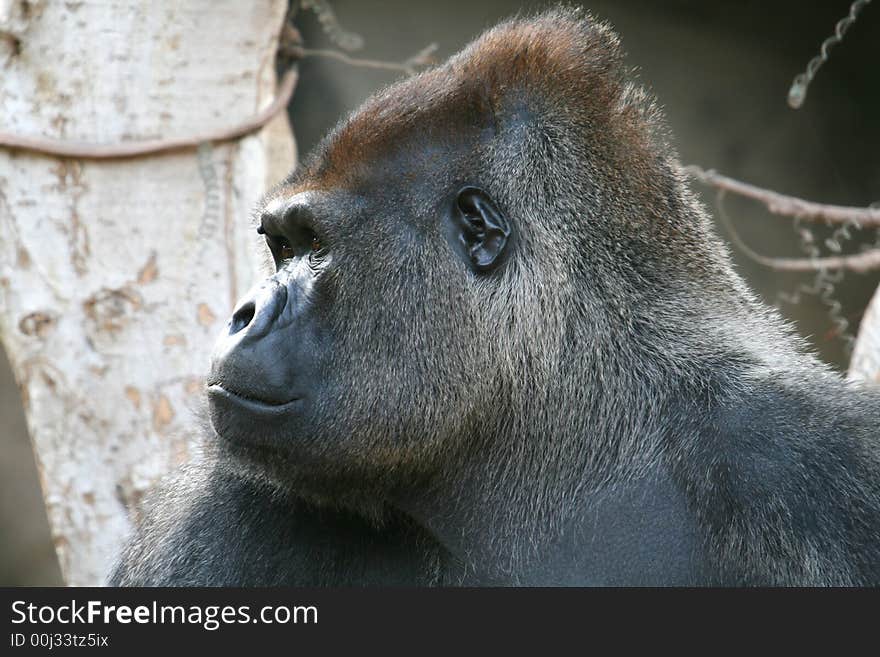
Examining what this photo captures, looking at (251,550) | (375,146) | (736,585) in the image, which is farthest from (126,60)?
(736,585)

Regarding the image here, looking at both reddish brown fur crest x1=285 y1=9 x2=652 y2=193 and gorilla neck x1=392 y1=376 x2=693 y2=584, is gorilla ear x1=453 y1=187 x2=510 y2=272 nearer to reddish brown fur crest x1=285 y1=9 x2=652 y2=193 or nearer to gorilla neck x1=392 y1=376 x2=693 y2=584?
reddish brown fur crest x1=285 y1=9 x2=652 y2=193

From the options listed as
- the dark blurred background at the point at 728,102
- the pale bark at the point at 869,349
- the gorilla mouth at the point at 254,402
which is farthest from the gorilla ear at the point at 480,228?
the dark blurred background at the point at 728,102

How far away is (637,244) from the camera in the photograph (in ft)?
8.93

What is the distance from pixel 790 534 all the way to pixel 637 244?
76 centimetres

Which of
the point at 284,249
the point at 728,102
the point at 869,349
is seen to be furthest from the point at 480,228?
the point at 728,102

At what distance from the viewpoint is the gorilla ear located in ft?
8.55

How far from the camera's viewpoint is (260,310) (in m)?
2.55

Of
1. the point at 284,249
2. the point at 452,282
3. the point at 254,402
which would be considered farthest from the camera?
the point at 284,249

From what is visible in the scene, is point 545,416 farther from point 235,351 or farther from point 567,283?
point 235,351

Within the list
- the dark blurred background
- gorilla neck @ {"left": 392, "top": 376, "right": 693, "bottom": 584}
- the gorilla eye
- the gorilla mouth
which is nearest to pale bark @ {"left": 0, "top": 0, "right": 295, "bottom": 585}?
the gorilla eye

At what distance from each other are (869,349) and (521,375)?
1.85 metres

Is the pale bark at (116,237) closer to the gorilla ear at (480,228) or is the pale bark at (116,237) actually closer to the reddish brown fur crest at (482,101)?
the reddish brown fur crest at (482,101)

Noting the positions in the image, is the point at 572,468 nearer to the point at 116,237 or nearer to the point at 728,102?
the point at 116,237

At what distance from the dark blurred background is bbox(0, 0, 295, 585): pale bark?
3.63 m
